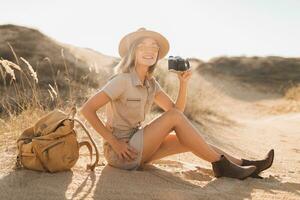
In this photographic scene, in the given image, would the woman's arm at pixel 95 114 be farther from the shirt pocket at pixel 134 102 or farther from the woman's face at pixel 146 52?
the woman's face at pixel 146 52

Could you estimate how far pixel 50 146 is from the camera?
3.75 meters

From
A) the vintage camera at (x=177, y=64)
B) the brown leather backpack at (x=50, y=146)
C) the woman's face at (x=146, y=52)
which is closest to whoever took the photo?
the brown leather backpack at (x=50, y=146)

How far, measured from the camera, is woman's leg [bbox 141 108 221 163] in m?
4.10

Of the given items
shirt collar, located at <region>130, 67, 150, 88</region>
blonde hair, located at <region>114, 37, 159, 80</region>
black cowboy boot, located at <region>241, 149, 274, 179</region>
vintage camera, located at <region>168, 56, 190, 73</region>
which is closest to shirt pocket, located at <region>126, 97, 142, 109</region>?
shirt collar, located at <region>130, 67, 150, 88</region>

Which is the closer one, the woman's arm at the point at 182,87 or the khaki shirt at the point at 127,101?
the khaki shirt at the point at 127,101

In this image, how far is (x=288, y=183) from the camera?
14.2 ft

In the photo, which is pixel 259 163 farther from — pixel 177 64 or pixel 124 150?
pixel 124 150

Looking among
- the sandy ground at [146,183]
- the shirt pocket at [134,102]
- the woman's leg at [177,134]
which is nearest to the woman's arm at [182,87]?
the woman's leg at [177,134]

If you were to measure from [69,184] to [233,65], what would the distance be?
26.2 m

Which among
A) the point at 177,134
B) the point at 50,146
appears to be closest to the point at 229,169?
the point at 177,134

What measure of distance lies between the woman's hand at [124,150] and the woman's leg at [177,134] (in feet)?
0.31

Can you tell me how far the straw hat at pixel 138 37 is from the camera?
13.7ft

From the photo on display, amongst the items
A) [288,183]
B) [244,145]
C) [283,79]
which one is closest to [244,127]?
[244,145]

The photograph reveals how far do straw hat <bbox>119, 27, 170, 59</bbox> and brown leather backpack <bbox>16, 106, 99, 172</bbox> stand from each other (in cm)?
73
